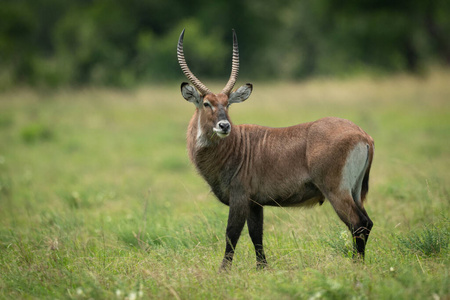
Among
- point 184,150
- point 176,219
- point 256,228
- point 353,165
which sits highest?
point 353,165

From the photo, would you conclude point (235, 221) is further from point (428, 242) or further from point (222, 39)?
point (222, 39)

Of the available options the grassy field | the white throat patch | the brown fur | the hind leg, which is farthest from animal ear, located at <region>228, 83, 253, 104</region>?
the hind leg

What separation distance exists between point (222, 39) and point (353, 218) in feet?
101

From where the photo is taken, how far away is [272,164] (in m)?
5.15

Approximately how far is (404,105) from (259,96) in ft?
18.0

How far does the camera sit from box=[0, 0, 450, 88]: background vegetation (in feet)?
87.6

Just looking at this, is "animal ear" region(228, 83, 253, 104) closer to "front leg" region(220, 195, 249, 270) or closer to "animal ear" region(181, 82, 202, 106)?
"animal ear" region(181, 82, 202, 106)

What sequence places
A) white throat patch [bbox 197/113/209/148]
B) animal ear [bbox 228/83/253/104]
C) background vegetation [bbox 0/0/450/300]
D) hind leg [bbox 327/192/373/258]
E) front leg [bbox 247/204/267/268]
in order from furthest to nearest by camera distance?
animal ear [bbox 228/83/253/104] < white throat patch [bbox 197/113/209/148] < front leg [bbox 247/204/267/268] < hind leg [bbox 327/192/373/258] < background vegetation [bbox 0/0/450/300]

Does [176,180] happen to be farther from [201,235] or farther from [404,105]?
[404,105]

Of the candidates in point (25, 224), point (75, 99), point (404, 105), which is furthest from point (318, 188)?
point (75, 99)

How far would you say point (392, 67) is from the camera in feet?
102

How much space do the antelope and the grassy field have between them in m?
0.35

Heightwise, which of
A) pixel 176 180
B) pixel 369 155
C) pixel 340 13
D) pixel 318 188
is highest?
pixel 340 13

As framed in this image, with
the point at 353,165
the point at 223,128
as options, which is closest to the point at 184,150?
the point at 223,128
